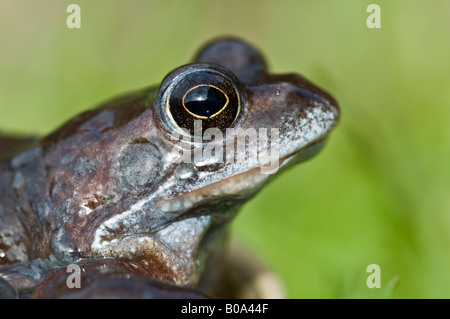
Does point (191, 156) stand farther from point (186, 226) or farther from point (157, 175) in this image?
point (186, 226)

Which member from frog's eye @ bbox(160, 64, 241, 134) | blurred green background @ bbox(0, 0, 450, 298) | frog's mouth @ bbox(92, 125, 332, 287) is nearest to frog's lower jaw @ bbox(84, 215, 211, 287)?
frog's mouth @ bbox(92, 125, 332, 287)

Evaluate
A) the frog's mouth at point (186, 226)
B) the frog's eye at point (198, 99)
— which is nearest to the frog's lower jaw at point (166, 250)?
the frog's mouth at point (186, 226)

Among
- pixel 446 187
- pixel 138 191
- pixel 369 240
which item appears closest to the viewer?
pixel 138 191

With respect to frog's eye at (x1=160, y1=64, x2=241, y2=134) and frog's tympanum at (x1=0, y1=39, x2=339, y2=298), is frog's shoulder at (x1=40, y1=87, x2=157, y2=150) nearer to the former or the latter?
frog's tympanum at (x1=0, y1=39, x2=339, y2=298)

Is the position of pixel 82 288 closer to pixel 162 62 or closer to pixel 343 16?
pixel 162 62

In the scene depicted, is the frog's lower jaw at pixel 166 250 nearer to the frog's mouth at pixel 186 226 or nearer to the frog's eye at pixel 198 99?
the frog's mouth at pixel 186 226
